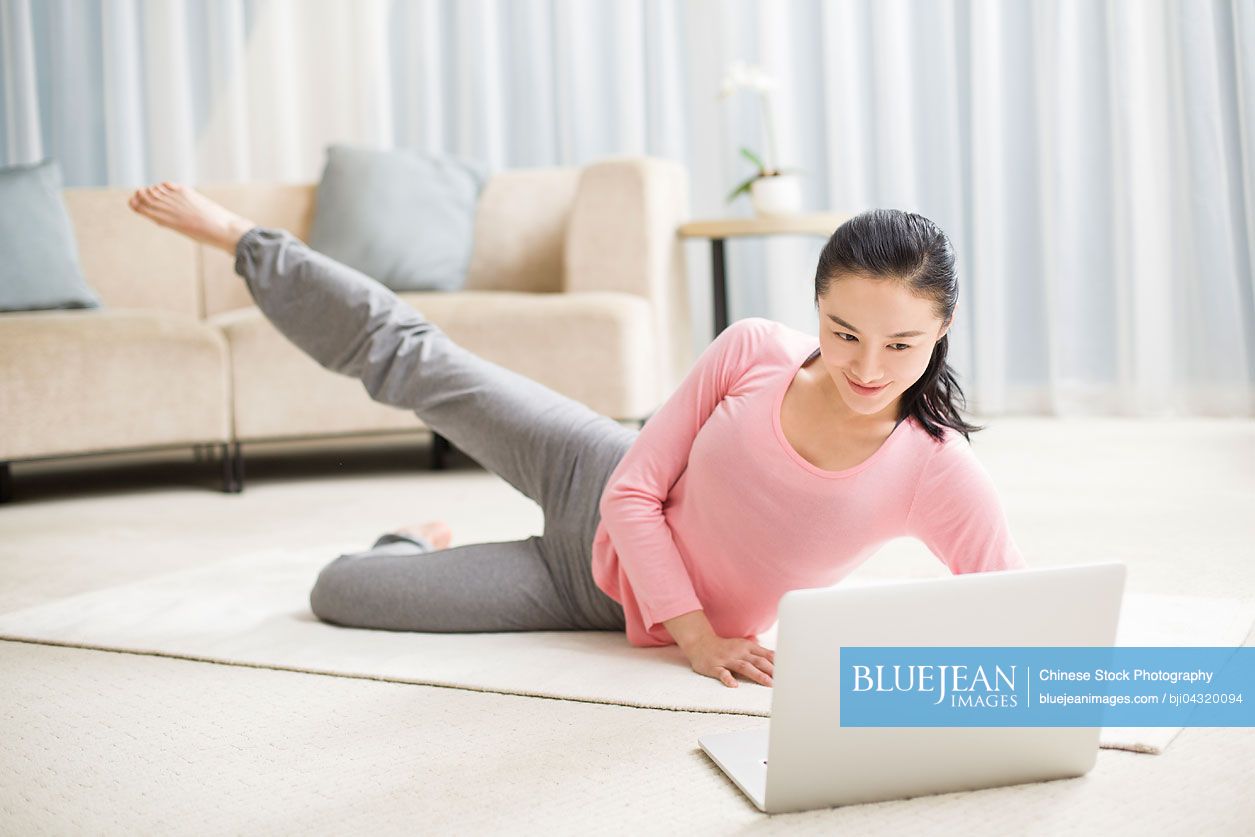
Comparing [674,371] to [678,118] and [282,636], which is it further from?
[282,636]

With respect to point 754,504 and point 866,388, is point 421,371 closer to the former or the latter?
point 754,504

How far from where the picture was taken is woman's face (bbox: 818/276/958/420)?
113cm

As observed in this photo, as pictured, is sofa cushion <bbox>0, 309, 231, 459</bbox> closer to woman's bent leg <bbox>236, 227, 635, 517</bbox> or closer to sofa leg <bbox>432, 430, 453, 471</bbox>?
sofa leg <bbox>432, 430, 453, 471</bbox>

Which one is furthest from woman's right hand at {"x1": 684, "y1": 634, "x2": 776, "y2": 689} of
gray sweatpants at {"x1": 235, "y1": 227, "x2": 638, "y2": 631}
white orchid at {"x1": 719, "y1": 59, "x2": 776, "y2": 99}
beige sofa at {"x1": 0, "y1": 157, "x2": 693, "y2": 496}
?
white orchid at {"x1": 719, "y1": 59, "x2": 776, "y2": 99}

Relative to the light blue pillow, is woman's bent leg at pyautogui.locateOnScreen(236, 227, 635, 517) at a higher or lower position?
lower

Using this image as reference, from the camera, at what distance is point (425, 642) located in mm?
1562

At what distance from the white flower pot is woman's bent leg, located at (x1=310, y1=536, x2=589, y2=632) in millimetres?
1865

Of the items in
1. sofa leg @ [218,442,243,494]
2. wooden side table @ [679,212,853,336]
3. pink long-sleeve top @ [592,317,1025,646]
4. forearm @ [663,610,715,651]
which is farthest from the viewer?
wooden side table @ [679,212,853,336]

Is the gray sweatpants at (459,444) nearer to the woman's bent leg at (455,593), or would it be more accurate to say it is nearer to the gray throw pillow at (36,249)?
the woman's bent leg at (455,593)

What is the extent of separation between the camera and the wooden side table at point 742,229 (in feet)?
10.4

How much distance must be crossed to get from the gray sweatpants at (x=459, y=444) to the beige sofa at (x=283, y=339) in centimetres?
113

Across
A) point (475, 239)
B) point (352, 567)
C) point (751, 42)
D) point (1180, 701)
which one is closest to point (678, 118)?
point (751, 42)

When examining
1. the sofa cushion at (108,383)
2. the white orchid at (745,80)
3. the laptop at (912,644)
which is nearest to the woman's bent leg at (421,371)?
the laptop at (912,644)

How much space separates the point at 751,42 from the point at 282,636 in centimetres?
280
